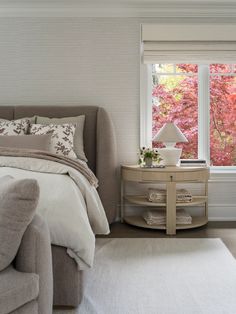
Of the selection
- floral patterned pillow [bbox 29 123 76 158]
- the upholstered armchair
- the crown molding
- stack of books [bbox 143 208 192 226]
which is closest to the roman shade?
the crown molding

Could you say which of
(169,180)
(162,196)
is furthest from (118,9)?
(162,196)

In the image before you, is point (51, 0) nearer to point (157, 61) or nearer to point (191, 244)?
point (157, 61)

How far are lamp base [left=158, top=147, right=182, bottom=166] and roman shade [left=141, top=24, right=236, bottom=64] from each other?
1.04 m

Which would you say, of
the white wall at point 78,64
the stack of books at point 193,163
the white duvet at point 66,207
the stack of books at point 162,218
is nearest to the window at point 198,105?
the white wall at point 78,64

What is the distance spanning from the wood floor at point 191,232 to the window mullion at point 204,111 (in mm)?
849

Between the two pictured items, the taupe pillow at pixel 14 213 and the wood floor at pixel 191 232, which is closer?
the taupe pillow at pixel 14 213

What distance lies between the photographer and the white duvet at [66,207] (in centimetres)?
225

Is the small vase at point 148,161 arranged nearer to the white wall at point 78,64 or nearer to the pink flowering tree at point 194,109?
the white wall at point 78,64

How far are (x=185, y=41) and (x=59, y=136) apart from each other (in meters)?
1.84

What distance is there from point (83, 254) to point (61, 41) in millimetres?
3073

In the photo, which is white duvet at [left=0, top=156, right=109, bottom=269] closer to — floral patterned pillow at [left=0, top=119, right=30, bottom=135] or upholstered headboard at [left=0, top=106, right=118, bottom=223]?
floral patterned pillow at [left=0, top=119, right=30, bottom=135]

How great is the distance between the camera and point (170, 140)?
4293mm

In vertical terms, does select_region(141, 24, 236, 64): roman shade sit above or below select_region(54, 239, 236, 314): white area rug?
above

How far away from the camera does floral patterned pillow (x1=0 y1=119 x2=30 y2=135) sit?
13.3ft
